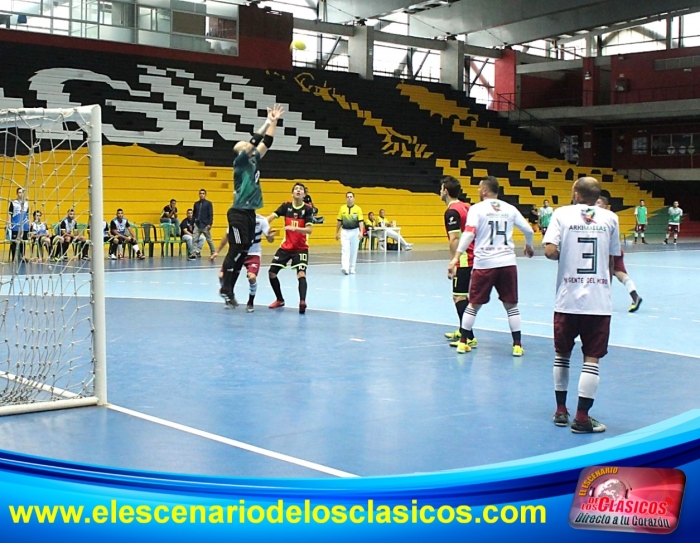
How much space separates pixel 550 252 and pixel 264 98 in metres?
31.0

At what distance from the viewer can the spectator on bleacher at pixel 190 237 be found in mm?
23750

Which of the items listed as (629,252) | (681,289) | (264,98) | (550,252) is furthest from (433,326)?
(264,98)

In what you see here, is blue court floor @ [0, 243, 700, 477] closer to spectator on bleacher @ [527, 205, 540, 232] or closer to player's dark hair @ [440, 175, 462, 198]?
player's dark hair @ [440, 175, 462, 198]

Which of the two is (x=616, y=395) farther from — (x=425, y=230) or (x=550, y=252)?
(x=425, y=230)

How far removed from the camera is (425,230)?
34.2 m

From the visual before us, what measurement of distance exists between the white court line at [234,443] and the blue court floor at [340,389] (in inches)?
0.5

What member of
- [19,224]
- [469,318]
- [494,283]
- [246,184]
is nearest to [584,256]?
[494,283]

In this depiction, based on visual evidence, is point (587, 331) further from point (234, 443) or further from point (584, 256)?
point (234, 443)

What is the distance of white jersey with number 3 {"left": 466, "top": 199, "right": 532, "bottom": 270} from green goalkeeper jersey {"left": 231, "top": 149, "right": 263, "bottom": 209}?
3961 millimetres

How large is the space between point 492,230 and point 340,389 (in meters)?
2.66

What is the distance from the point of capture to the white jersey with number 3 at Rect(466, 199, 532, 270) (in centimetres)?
925

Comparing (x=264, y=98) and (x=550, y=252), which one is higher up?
(x=264, y=98)

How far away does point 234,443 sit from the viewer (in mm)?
5812

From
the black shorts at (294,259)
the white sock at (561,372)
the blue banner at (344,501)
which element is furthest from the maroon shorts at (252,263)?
the blue banner at (344,501)
